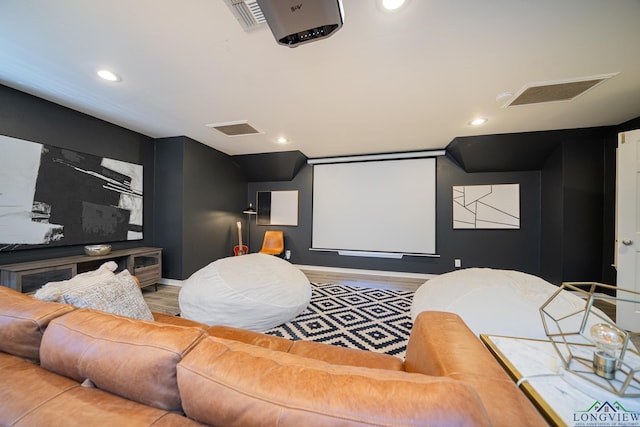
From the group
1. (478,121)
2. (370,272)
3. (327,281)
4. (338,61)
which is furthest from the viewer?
(370,272)

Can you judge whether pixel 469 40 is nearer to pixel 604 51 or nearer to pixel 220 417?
pixel 604 51

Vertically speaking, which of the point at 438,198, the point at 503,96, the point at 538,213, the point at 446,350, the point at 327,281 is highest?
the point at 503,96

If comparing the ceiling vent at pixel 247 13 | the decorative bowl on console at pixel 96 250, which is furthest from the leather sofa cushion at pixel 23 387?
the decorative bowl on console at pixel 96 250

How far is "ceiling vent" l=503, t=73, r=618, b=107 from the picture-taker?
1996 mm

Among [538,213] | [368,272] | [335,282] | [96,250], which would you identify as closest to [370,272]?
[368,272]

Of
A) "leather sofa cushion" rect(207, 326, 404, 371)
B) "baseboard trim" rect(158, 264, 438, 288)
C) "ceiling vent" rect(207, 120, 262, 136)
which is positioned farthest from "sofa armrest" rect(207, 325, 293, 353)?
"baseboard trim" rect(158, 264, 438, 288)

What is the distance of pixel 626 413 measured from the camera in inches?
25.7

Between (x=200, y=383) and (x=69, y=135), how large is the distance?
3.76 meters

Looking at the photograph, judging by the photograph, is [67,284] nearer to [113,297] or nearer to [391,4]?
[113,297]

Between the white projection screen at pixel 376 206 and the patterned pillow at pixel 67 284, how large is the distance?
3.70 metres

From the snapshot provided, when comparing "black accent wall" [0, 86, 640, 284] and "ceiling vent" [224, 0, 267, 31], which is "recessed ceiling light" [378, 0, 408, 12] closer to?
"ceiling vent" [224, 0, 267, 31]

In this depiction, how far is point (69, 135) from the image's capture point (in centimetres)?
267

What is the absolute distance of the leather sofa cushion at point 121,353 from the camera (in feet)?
2.02

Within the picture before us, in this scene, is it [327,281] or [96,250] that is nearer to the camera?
[96,250]
